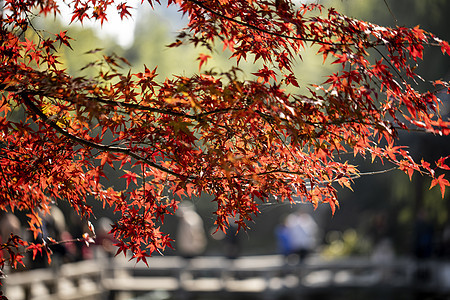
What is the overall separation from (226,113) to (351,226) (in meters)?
16.4

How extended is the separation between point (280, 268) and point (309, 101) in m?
7.62

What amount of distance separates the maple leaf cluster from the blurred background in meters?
0.28

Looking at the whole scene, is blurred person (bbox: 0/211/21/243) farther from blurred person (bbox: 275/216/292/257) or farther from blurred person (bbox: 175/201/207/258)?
blurred person (bbox: 275/216/292/257)

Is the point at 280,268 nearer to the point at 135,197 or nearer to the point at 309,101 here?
the point at 135,197

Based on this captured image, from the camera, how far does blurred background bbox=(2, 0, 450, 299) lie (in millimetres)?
9938

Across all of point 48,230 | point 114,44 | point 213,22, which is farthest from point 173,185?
point 114,44

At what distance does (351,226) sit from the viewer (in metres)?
18.3

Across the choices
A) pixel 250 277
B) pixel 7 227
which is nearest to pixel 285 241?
pixel 250 277

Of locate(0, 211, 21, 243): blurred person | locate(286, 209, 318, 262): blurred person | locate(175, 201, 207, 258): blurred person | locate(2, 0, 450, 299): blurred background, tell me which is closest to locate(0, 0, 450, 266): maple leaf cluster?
locate(2, 0, 450, 299): blurred background

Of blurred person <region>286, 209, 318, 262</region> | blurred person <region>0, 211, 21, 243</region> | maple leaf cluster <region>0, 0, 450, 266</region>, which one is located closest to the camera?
maple leaf cluster <region>0, 0, 450, 266</region>

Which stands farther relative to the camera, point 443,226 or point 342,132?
point 443,226

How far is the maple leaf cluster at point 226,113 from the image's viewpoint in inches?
102

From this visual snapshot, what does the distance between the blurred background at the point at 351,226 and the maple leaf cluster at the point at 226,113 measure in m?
0.28

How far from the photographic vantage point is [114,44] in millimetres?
21328
